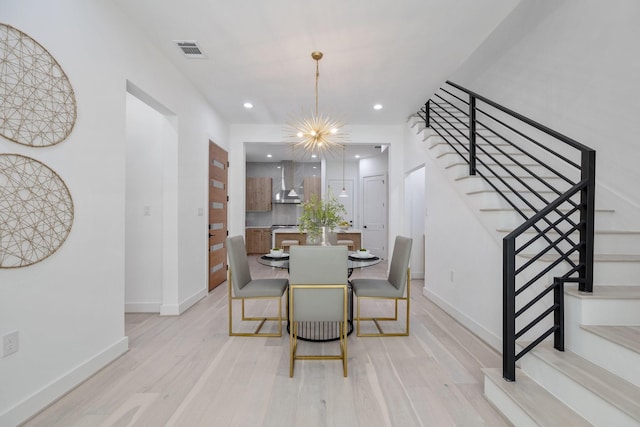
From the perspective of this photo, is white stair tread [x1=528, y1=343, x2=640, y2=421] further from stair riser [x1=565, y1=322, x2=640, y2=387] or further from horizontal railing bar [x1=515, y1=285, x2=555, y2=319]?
horizontal railing bar [x1=515, y1=285, x2=555, y2=319]

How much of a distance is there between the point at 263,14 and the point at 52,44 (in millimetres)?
1430

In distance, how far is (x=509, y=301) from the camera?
5.37 feet

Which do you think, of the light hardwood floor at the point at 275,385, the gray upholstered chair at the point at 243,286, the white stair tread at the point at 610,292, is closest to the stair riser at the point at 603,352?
the white stair tread at the point at 610,292

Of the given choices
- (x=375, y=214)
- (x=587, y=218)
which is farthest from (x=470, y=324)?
(x=375, y=214)

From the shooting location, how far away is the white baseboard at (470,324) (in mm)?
2482

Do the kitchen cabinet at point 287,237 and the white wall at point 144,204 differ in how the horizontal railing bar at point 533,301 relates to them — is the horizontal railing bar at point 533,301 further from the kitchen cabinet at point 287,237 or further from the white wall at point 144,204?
the kitchen cabinet at point 287,237

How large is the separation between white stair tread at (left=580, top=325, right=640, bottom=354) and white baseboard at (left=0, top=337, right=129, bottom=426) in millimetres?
3058

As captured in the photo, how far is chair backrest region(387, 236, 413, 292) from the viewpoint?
104 inches

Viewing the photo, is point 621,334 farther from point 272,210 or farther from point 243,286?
point 272,210

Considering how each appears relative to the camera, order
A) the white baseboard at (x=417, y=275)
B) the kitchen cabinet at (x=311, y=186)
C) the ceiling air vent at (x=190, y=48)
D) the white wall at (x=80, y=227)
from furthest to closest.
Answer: the kitchen cabinet at (x=311, y=186), the white baseboard at (x=417, y=275), the ceiling air vent at (x=190, y=48), the white wall at (x=80, y=227)

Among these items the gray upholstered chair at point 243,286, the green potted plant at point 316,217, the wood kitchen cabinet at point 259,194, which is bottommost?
the gray upholstered chair at point 243,286

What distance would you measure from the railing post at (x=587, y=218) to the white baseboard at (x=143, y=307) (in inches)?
151

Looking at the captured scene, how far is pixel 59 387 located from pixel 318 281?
5.65 feet

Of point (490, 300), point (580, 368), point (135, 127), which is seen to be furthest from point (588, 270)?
point (135, 127)
